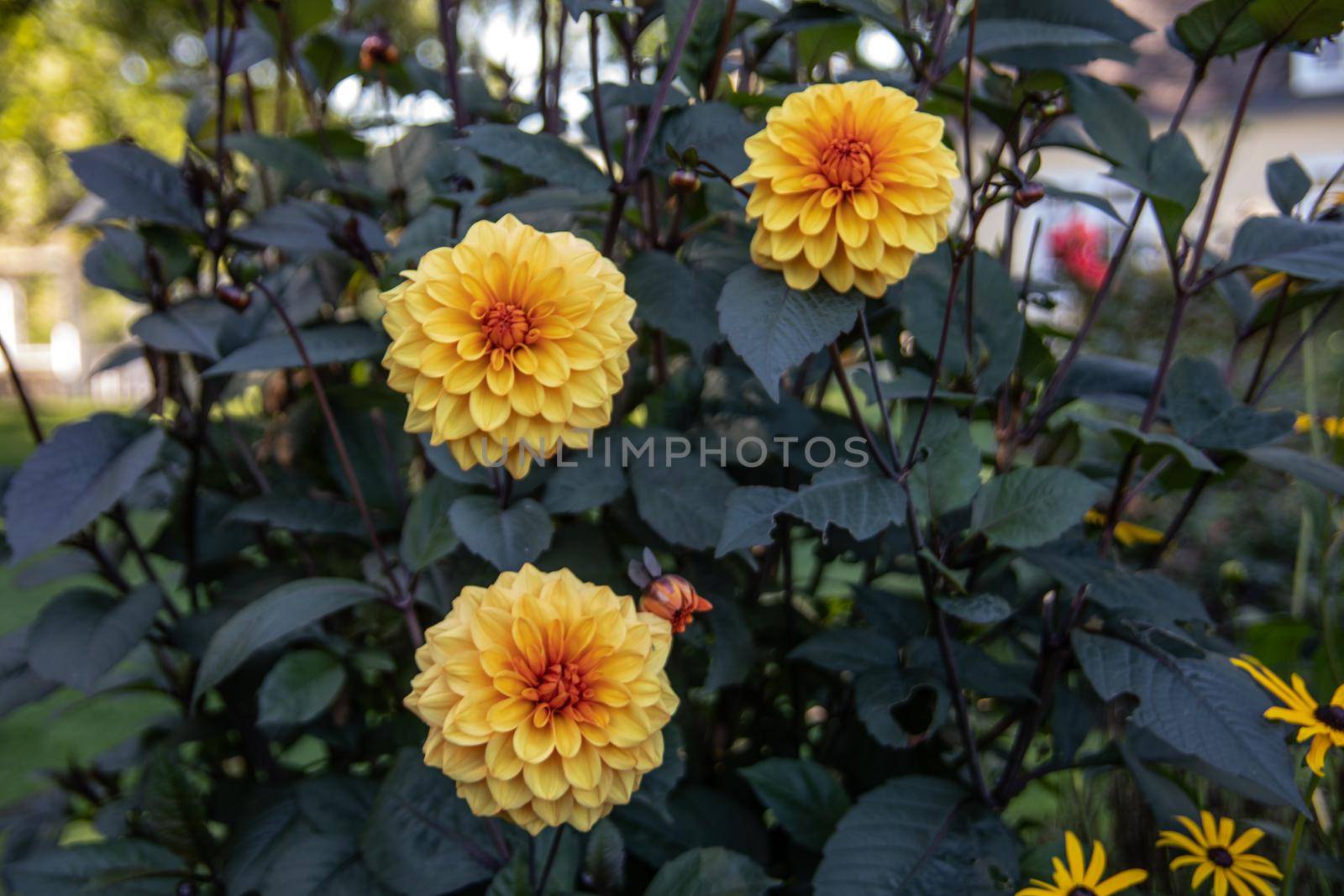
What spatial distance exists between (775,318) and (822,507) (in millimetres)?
146

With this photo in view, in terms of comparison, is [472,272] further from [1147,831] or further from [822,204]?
[1147,831]

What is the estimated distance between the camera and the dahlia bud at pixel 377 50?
1.01 meters

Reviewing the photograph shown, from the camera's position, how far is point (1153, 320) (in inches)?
173

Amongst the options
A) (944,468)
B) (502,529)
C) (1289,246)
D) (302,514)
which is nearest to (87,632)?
(302,514)

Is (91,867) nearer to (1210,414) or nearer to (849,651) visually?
(849,651)

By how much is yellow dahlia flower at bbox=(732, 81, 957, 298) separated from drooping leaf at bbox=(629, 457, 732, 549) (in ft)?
0.76

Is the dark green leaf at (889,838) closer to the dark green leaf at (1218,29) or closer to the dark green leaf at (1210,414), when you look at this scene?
the dark green leaf at (1210,414)

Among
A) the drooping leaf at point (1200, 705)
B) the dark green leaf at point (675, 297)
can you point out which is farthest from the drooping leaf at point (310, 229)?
the drooping leaf at point (1200, 705)

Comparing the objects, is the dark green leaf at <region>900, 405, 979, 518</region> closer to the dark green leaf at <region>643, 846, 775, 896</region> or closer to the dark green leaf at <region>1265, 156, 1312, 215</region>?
the dark green leaf at <region>643, 846, 775, 896</region>

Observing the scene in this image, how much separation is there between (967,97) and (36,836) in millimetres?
1421

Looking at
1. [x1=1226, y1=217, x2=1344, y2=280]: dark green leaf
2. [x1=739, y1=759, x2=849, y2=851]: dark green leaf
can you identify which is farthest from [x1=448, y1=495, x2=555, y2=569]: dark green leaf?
[x1=1226, y1=217, x2=1344, y2=280]: dark green leaf

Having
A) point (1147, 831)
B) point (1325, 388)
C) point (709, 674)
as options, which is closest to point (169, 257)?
point (709, 674)

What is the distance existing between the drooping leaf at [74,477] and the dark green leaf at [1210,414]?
0.98 meters

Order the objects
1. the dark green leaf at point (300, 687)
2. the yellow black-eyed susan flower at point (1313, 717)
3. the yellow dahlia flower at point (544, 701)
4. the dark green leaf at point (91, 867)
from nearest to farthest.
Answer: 1. the yellow dahlia flower at point (544, 701)
2. the yellow black-eyed susan flower at point (1313, 717)
3. the dark green leaf at point (300, 687)
4. the dark green leaf at point (91, 867)
